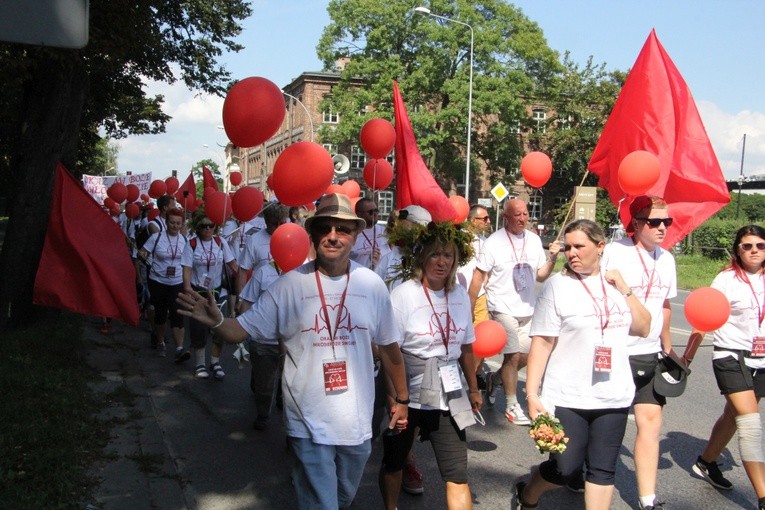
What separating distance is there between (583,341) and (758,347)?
175 centimetres

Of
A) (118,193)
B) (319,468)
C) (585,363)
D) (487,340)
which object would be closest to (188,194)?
(118,193)

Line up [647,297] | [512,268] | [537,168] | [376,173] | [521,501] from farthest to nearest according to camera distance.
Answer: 1. [376,173]
2. [512,268]
3. [537,168]
4. [647,297]
5. [521,501]

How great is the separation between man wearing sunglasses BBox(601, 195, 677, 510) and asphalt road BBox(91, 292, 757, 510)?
0.54 m

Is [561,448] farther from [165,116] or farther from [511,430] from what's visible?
→ [165,116]

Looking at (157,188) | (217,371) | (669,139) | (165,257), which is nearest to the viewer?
(669,139)

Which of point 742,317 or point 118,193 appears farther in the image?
point 118,193

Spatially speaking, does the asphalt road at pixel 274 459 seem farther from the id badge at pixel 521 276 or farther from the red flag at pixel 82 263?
the id badge at pixel 521 276

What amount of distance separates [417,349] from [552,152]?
52.4 meters

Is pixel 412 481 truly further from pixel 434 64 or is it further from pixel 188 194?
pixel 434 64

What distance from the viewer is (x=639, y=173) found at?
528 centimetres

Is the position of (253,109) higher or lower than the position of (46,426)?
higher

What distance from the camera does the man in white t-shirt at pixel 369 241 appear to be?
7.25 m

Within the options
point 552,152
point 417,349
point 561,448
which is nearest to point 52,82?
point 417,349

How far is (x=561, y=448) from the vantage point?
3.91 meters
